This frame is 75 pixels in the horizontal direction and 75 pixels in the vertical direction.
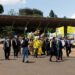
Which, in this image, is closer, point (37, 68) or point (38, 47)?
point (37, 68)

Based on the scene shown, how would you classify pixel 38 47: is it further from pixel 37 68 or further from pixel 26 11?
pixel 26 11

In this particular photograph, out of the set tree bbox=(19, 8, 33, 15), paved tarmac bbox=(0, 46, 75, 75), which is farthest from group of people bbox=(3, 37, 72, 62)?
tree bbox=(19, 8, 33, 15)

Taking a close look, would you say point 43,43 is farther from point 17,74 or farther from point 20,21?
point 20,21

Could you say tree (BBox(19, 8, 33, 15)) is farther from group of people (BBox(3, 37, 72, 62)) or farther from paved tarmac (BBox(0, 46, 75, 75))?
paved tarmac (BBox(0, 46, 75, 75))

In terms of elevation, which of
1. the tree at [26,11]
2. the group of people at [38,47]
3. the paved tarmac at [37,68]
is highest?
the tree at [26,11]

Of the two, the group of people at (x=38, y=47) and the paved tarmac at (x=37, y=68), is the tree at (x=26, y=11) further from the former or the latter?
the paved tarmac at (x=37, y=68)

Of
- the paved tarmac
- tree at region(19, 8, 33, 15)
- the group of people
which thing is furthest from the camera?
tree at region(19, 8, 33, 15)

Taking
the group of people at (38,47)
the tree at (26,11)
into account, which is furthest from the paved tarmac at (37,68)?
the tree at (26,11)

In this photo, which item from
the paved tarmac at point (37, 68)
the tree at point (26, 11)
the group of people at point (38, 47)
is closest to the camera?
the paved tarmac at point (37, 68)

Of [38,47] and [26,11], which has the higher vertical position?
[26,11]

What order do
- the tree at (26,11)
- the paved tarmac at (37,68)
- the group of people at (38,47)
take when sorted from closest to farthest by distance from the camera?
the paved tarmac at (37,68), the group of people at (38,47), the tree at (26,11)

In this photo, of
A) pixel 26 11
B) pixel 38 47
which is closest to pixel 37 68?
pixel 38 47

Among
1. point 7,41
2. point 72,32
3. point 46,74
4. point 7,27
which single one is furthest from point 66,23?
point 46,74

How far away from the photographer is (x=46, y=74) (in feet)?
51.9
